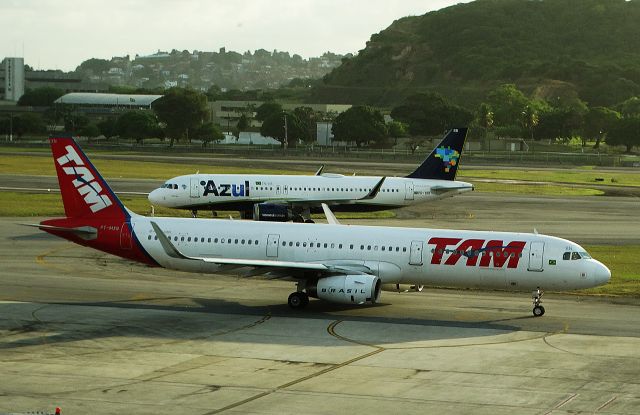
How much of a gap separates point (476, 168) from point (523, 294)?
10578cm

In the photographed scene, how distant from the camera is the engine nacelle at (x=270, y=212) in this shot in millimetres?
71625

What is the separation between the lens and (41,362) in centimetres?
3297

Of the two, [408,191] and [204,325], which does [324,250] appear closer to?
[204,325]

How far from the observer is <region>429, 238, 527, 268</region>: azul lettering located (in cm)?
4169

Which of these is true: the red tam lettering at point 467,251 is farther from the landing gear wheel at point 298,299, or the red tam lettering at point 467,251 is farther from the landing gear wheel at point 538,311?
the landing gear wheel at point 298,299

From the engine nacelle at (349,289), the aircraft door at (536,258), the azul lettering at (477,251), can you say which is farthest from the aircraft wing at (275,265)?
the aircraft door at (536,258)

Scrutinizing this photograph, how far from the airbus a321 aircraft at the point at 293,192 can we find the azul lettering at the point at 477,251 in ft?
99.7

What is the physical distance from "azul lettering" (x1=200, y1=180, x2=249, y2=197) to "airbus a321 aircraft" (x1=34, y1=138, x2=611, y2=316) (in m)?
26.9

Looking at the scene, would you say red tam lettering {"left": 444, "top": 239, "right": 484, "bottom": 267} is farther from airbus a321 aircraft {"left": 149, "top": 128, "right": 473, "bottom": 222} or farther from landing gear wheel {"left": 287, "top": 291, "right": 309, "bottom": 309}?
airbus a321 aircraft {"left": 149, "top": 128, "right": 473, "bottom": 222}

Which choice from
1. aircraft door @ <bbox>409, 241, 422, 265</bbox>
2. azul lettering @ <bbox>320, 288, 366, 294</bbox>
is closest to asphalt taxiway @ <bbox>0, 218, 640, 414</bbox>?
azul lettering @ <bbox>320, 288, 366, 294</bbox>

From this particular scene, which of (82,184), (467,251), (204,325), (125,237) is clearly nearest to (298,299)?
(204,325)

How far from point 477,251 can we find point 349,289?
5.83 m

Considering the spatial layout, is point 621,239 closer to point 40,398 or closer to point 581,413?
point 581,413

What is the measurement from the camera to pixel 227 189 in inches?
2862
